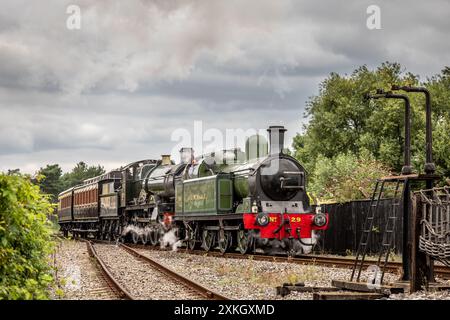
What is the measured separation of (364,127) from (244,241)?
97.7ft

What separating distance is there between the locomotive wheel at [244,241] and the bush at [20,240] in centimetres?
1095

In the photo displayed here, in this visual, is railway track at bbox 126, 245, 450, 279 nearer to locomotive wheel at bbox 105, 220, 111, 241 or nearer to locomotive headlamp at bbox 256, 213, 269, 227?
locomotive headlamp at bbox 256, 213, 269, 227

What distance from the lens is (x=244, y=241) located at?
21828mm

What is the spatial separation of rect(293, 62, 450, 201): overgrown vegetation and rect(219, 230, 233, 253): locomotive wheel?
51.7ft

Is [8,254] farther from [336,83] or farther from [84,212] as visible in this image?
[336,83]

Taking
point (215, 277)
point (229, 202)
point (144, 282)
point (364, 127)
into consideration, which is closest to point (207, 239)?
point (229, 202)

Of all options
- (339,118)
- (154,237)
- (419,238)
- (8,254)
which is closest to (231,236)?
(154,237)

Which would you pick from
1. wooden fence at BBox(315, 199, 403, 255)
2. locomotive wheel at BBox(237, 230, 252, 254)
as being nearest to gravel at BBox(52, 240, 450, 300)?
Answer: locomotive wheel at BBox(237, 230, 252, 254)

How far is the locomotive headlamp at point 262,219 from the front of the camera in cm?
2047

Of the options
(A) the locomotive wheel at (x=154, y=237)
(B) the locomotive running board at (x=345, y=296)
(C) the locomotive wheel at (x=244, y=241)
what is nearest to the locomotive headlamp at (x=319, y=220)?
(C) the locomotive wheel at (x=244, y=241)

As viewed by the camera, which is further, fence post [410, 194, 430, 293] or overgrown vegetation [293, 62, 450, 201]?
overgrown vegetation [293, 62, 450, 201]

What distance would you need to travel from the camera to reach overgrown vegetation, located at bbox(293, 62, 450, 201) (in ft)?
130

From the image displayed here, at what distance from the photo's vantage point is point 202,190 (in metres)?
24.0
